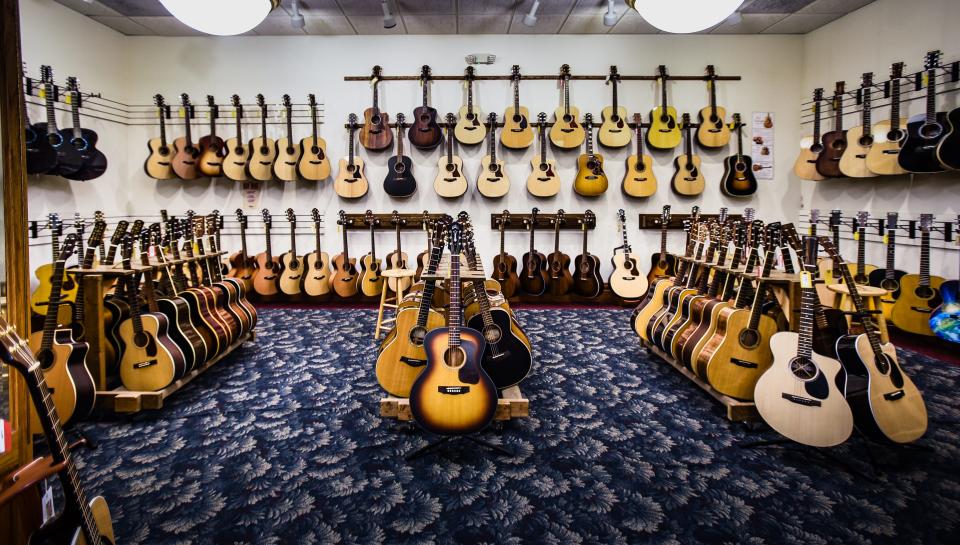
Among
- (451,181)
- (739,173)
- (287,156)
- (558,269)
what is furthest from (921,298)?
(287,156)

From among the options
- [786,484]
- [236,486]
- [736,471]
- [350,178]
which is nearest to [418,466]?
[236,486]

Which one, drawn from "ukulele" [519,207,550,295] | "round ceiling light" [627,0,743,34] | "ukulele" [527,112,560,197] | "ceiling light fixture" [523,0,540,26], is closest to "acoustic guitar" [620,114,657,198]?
"ukulele" [527,112,560,197]

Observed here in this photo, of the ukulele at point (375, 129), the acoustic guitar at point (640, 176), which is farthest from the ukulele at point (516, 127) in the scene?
the ukulele at point (375, 129)

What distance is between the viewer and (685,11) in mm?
2066

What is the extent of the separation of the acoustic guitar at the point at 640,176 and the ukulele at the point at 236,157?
4.21 metres

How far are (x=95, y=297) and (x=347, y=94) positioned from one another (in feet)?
12.3

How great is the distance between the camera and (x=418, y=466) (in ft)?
7.33

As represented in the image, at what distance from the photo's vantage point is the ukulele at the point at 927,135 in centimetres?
386

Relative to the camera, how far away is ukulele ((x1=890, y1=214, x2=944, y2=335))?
3.90 meters

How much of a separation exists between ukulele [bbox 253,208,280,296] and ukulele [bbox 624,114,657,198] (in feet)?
13.0

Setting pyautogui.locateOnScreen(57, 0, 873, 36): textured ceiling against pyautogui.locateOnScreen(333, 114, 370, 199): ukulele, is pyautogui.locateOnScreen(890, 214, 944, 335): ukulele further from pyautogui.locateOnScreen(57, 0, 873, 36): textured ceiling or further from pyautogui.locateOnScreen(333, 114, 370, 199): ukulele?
pyautogui.locateOnScreen(333, 114, 370, 199): ukulele

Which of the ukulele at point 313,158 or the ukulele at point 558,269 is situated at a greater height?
the ukulele at point 313,158

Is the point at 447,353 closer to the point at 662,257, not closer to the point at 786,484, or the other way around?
the point at 786,484

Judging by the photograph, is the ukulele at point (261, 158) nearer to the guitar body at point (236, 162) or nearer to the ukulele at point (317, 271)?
the guitar body at point (236, 162)
